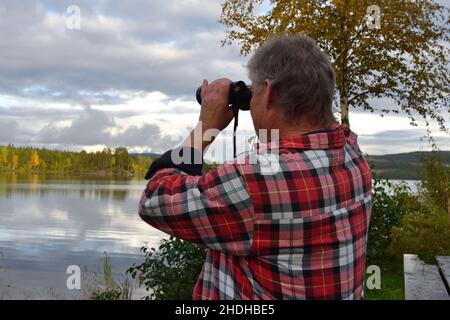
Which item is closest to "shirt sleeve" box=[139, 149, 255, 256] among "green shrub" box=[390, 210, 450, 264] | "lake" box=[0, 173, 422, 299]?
"lake" box=[0, 173, 422, 299]

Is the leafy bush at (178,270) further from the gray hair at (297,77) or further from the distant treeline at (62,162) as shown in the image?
→ the distant treeline at (62,162)

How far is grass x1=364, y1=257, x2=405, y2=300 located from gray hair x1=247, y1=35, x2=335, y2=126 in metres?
6.38

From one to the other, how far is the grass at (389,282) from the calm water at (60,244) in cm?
448

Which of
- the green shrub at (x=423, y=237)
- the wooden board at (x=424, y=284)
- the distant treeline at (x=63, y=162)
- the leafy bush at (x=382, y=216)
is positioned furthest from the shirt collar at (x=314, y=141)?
the distant treeline at (x=63, y=162)

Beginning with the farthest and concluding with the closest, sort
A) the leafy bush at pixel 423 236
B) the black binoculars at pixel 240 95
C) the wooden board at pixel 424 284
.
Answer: the leafy bush at pixel 423 236, the wooden board at pixel 424 284, the black binoculars at pixel 240 95

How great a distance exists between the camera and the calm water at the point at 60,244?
13.8 meters

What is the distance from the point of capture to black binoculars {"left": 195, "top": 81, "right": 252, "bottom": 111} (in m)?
1.79

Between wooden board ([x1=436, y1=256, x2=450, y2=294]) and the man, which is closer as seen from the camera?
the man

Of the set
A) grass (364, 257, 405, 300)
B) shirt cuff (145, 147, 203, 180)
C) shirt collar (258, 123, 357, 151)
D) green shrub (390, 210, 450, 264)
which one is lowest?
grass (364, 257, 405, 300)

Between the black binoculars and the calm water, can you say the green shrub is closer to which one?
the calm water

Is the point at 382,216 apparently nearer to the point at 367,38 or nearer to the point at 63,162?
the point at 367,38

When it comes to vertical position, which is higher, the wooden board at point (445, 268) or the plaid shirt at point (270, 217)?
the plaid shirt at point (270, 217)

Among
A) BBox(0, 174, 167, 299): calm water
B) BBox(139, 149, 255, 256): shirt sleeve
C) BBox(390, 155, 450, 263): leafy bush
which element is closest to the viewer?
BBox(139, 149, 255, 256): shirt sleeve

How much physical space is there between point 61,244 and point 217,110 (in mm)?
22952
